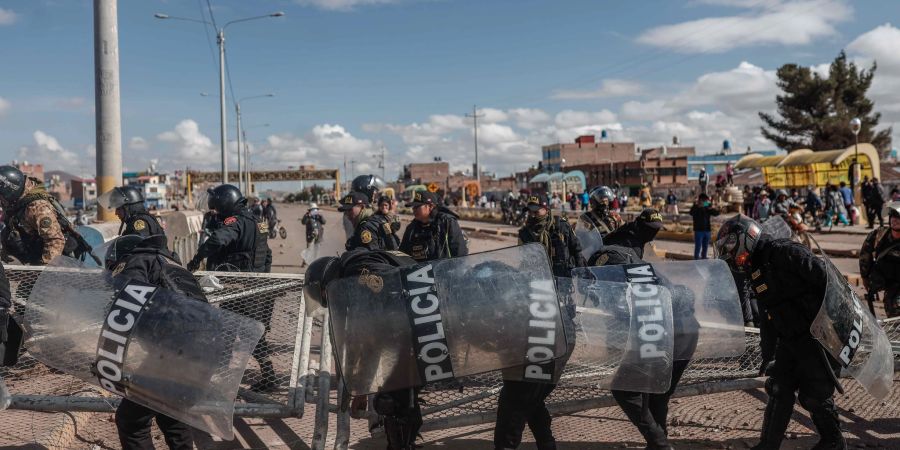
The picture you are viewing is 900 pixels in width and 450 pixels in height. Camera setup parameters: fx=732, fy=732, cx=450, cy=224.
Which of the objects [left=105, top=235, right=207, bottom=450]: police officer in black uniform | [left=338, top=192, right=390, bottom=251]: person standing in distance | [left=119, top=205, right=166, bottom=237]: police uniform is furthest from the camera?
[left=338, top=192, right=390, bottom=251]: person standing in distance

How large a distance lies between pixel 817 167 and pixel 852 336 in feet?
91.1

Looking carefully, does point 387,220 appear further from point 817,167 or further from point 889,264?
point 817,167

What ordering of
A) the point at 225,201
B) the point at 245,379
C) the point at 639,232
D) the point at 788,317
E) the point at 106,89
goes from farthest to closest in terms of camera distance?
the point at 106,89 < the point at 225,201 < the point at 639,232 < the point at 245,379 < the point at 788,317

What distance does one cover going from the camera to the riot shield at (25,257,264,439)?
3424 millimetres

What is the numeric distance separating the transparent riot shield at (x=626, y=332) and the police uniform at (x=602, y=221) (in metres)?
3.61

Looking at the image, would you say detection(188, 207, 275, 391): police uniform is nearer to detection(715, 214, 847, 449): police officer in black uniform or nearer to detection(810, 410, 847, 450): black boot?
detection(715, 214, 847, 449): police officer in black uniform

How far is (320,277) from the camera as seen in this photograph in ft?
12.3

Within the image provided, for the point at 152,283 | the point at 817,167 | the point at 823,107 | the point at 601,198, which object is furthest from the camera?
the point at 823,107

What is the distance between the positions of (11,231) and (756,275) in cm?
599

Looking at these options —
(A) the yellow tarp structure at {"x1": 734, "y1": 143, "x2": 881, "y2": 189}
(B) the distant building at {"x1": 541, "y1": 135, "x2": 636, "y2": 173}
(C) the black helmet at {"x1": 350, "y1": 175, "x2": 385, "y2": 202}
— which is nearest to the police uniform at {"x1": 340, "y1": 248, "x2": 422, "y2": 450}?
(C) the black helmet at {"x1": 350, "y1": 175, "x2": 385, "y2": 202}

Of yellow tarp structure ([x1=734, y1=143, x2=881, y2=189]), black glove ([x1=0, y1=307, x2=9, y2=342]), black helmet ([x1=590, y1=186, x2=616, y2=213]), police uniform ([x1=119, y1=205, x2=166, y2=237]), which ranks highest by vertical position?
yellow tarp structure ([x1=734, y1=143, x2=881, y2=189])

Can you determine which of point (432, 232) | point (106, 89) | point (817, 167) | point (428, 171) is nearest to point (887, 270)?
point (432, 232)

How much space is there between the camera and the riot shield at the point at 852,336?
408 cm

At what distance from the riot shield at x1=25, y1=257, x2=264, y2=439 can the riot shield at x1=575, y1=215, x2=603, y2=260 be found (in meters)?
4.11
